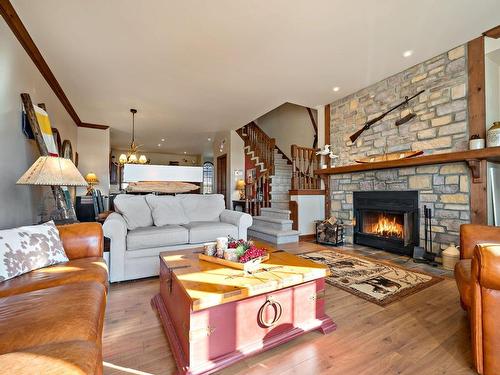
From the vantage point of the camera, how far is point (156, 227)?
2896mm

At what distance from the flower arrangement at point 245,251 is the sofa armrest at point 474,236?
→ 1.55 meters

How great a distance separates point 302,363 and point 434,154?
312cm

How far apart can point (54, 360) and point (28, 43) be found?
3.50 meters

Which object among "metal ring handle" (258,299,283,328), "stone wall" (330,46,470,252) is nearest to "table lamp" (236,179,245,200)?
"stone wall" (330,46,470,252)

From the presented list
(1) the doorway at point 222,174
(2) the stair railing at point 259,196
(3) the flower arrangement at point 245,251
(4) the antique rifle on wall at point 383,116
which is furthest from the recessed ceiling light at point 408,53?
(1) the doorway at point 222,174

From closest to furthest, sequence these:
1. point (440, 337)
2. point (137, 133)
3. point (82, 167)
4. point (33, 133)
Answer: point (440, 337) < point (33, 133) < point (82, 167) < point (137, 133)

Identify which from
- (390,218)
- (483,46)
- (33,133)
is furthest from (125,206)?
(483,46)

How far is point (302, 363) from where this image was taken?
1326 mm

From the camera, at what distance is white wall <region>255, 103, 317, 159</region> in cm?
648

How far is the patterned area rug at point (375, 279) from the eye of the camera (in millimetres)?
2167

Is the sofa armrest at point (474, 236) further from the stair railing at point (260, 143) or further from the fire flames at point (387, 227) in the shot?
the stair railing at point (260, 143)

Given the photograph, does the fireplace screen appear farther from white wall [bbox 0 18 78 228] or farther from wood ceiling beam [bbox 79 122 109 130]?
wood ceiling beam [bbox 79 122 109 130]

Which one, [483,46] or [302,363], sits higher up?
[483,46]

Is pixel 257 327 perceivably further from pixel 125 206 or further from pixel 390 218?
pixel 390 218
